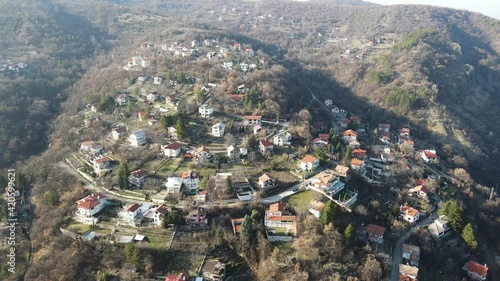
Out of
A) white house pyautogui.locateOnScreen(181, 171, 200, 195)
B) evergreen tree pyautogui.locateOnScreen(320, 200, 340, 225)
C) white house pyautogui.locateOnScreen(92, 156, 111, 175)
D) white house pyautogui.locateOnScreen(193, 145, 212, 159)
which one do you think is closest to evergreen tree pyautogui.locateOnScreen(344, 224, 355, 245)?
evergreen tree pyautogui.locateOnScreen(320, 200, 340, 225)

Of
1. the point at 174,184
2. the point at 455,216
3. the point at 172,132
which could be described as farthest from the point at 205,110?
the point at 455,216

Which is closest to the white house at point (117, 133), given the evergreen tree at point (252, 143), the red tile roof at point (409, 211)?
the evergreen tree at point (252, 143)

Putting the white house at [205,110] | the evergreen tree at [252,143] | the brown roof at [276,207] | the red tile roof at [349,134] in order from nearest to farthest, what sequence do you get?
the brown roof at [276,207], the evergreen tree at [252,143], the white house at [205,110], the red tile roof at [349,134]

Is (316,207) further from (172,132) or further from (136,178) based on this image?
(172,132)

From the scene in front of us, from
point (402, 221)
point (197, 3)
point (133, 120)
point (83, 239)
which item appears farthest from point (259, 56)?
point (197, 3)

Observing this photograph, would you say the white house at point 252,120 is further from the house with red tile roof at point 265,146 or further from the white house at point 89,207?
the white house at point 89,207

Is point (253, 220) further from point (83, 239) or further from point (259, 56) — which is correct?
point (259, 56)

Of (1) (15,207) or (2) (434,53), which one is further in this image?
(2) (434,53)
